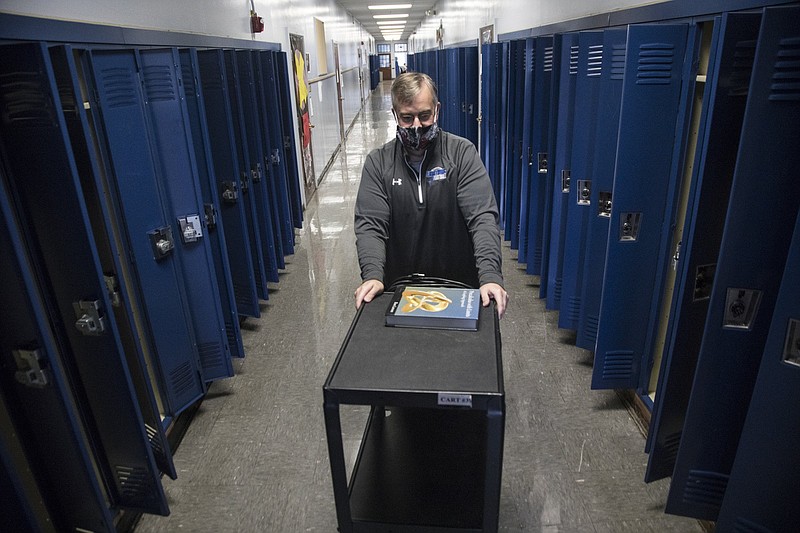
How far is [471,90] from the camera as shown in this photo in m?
6.81

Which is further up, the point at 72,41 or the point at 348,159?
the point at 72,41

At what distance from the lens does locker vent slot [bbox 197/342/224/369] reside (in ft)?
8.78

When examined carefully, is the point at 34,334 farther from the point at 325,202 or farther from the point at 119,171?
the point at 325,202

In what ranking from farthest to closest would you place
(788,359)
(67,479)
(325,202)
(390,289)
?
(325,202) → (390,289) → (67,479) → (788,359)

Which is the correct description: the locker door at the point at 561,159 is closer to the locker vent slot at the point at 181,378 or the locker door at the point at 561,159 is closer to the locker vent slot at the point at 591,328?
the locker vent slot at the point at 591,328

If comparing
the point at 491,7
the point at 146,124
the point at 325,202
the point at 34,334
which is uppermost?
the point at 491,7

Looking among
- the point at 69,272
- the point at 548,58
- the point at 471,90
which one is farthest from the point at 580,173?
the point at 471,90

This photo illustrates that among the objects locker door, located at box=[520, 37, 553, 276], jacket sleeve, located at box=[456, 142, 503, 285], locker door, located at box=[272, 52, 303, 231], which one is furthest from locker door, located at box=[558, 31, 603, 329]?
locker door, located at box=[272, 52, 303, 231]

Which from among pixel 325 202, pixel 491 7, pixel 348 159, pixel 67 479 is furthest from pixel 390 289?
pixel 348 159

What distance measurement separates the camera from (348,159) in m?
9.79

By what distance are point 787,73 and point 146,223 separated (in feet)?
7.49

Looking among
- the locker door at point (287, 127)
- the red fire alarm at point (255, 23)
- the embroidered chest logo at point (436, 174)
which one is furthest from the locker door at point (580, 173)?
the red fire alarm at point (255, 23)

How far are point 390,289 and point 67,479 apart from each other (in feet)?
4.10

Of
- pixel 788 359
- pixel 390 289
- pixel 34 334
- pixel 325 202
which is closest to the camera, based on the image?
pixel 788 359
